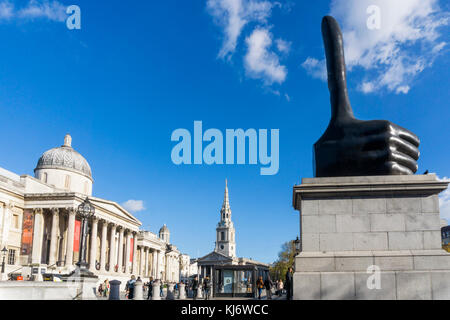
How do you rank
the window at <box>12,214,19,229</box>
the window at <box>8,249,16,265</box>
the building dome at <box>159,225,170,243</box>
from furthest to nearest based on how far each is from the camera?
the building dome at <box>159,225,170,243</box>, the window at <box>12,214,19,229</box>, the window at <box>8,249,16,265</box>

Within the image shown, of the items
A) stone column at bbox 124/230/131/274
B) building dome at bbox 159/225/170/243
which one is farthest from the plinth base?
building dome at bbox 159/225/170/243

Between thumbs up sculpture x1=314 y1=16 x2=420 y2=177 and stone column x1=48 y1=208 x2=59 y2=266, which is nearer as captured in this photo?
thumbs up sculpture x1=314 y1=16 x2=420 y2=177

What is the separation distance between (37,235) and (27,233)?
1632 millimetres

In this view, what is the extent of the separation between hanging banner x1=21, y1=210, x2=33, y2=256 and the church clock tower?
127 meters

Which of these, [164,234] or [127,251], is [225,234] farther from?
[127,251]

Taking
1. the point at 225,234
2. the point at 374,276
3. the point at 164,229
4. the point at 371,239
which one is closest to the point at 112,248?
the point at 371,239

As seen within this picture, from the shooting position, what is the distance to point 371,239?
40.0 ft

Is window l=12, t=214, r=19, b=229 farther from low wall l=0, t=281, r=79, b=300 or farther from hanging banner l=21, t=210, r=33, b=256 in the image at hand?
low wall l=0, t=281, r=79, b=300

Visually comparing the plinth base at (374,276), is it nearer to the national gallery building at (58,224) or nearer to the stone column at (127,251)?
the national gallery building at (58,224)

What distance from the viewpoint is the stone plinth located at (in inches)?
454

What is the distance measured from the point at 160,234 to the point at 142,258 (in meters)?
51.4

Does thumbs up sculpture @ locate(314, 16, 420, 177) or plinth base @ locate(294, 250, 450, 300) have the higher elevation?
thumbs up sculpture @ locate(314, 16, 420, 177)

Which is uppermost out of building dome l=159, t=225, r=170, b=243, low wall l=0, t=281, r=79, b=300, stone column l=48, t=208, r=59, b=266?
building dome l=159, t=225, r=170, b=243

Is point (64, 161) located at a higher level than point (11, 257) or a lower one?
higher
